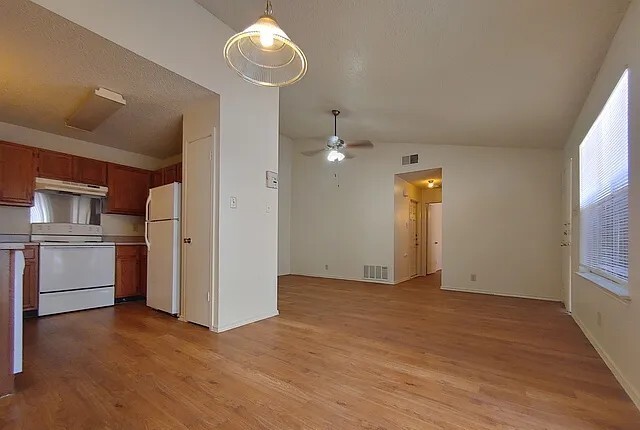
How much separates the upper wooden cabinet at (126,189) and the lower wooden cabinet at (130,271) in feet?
2.10

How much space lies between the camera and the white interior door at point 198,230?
3381mm

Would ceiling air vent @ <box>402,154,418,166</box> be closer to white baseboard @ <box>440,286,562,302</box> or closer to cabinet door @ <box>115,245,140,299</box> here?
white baseboard @ <box>440,286,562,302</box>

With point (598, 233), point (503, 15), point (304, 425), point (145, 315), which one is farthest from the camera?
point (145, 315)

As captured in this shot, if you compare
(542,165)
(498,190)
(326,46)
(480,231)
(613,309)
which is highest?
(326,46)

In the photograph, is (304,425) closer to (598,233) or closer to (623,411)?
(623,411)

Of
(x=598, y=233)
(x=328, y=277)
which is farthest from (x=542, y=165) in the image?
(x=328, y=277)

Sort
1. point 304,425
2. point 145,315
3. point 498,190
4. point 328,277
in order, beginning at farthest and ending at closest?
point 328,277
point 498,190
point 145,315
point 304,425

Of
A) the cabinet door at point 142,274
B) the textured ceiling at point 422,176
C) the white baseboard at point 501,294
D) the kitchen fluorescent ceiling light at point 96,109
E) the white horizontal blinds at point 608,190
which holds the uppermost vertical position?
the kitchen fluorescent ceiling light at point 96,109

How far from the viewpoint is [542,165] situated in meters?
5.38

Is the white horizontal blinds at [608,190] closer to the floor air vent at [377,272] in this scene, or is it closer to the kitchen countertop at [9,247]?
the floor air vent at [377,272]

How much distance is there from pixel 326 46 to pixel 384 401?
10.5 feet

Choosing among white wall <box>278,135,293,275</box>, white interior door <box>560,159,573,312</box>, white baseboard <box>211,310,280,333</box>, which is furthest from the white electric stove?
white interior door <box>560,159,573,312</box>

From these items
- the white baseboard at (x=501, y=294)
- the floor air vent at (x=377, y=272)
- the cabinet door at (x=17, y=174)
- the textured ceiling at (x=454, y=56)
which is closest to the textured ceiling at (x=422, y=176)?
the textured ceiling at (x=454, y=56)

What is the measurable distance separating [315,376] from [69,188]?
14.0 feet
